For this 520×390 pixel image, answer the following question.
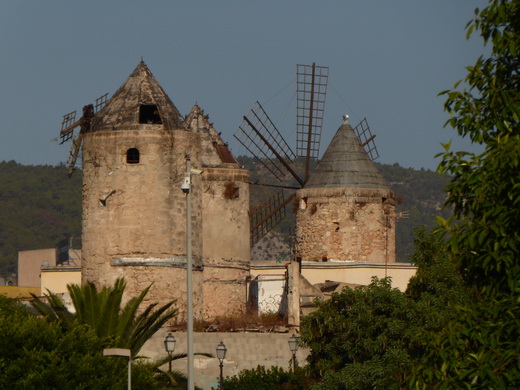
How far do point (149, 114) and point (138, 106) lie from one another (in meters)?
0.48

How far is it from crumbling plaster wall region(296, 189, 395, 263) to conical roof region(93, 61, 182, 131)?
10.2 m

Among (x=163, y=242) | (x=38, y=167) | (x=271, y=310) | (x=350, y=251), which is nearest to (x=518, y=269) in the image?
(x=163, y=242)

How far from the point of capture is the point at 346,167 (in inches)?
2105

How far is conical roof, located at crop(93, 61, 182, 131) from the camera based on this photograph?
41.7 meters

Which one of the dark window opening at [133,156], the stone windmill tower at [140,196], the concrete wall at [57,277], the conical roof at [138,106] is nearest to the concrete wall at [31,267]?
the concrete wall at [57,277]

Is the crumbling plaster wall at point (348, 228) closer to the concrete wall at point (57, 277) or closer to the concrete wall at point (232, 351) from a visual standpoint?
the concrete wall at point (57, 277)

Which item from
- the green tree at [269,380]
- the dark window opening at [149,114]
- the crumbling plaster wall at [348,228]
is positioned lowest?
the green tree at [269,380]

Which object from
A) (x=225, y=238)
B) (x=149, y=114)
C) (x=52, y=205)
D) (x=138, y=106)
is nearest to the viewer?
(x=138, y=106)

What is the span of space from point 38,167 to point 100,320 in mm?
105342

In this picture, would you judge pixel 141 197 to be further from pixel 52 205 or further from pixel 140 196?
pixel 52 205

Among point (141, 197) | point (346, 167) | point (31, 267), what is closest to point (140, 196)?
point (141, 197)

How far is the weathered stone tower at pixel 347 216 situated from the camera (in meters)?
50.9

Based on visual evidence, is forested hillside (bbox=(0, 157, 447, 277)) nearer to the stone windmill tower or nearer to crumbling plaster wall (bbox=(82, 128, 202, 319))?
the stone windmill tower

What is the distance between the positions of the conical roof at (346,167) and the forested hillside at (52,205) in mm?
57814
